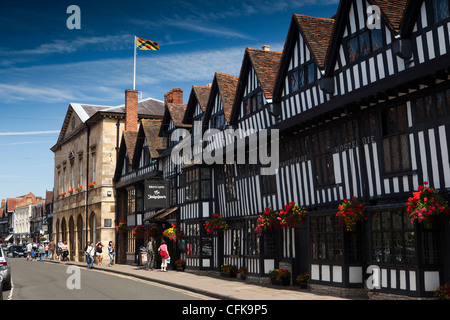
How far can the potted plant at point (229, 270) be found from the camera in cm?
2205

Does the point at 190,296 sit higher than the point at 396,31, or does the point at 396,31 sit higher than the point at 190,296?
the point at 396,31

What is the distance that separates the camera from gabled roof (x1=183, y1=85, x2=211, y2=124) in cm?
2580

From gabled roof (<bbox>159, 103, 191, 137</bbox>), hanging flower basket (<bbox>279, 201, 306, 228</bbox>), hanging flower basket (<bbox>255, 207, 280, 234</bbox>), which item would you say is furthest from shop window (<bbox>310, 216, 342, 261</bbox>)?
gabled roof (<bbox>159, 103, 191, 137</bbox>)

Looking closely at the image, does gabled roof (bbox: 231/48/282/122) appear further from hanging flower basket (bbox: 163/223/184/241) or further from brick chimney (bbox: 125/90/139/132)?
brick chimney (bbox: 125/90/139/132)

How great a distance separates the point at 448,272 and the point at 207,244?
13944 millimetres

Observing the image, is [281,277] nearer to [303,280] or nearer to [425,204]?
[303,280]

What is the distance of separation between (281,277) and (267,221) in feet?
6.57

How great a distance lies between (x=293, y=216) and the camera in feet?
55.9

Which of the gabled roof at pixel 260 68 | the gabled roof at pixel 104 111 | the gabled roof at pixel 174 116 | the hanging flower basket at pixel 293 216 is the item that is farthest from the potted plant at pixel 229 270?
the gabled roof at pixel 104 111

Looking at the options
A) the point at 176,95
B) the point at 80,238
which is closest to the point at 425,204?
the point at 176,95

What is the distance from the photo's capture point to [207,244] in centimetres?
2442

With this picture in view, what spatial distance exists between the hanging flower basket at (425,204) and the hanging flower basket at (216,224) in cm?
1137

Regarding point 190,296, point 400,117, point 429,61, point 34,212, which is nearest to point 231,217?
point 190,296
